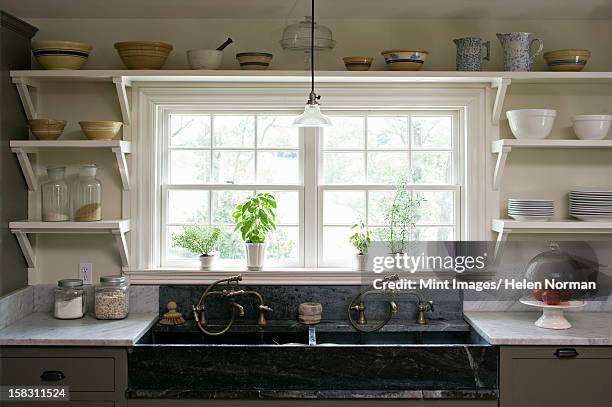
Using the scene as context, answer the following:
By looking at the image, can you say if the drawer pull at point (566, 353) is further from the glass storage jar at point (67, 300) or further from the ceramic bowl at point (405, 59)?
the glass storage jar at point (67, 300)

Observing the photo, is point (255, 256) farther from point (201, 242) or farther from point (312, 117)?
point (312, 117)

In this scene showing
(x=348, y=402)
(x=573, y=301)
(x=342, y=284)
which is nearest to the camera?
(x=348, y=402)

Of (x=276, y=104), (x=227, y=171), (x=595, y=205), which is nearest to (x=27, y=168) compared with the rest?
(x=227, y=171)

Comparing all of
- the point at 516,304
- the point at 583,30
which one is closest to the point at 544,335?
the point at 516,304

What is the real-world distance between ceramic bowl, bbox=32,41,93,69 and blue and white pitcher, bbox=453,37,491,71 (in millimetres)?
1863

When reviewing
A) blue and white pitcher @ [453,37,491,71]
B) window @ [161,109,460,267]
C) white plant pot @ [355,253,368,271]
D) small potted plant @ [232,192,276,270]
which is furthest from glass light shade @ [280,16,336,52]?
white plant pot @ [355,253,368,271]

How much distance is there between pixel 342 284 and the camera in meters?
3.60

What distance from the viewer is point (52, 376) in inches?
118

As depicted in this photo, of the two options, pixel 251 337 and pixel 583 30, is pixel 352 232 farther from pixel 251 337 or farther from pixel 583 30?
pixel 583 30

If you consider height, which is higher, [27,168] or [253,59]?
[253,59]

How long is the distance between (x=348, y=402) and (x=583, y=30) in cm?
227

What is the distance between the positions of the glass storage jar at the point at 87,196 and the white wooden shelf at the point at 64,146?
139mm

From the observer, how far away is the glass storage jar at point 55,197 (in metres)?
3.46

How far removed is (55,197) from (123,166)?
391 millimetres
